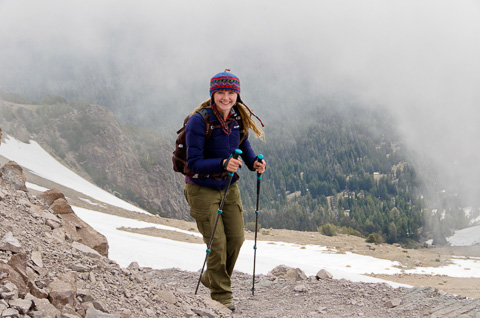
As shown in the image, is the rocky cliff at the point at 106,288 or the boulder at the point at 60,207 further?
the boulder at the point at 60,207

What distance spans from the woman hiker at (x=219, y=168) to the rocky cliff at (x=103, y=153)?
116 metres

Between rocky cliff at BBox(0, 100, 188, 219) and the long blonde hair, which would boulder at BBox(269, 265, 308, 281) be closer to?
the long blonde hair

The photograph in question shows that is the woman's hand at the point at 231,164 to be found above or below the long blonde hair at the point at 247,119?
below

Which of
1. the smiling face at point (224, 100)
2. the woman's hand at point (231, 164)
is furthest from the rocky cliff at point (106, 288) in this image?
the smiling face at point (224, 100)

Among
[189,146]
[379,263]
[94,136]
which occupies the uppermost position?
[94,136]

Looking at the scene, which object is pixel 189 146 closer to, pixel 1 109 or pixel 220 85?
pixel 220 85

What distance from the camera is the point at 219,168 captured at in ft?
21.4

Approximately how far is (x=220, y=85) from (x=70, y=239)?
410 cm

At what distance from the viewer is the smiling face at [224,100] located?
6949 mm

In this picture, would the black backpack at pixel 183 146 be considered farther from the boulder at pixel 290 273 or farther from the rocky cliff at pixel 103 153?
the rocky cliff at pixel 103 153

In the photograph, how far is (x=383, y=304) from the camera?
27.8ft

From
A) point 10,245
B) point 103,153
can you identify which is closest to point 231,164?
point 10,245

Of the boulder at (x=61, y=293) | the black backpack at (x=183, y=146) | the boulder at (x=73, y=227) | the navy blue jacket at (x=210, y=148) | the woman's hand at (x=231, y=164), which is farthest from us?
the boulder at (x=73, y=227)

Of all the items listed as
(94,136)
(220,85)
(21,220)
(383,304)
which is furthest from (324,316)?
(94,136)
